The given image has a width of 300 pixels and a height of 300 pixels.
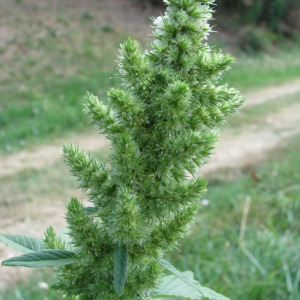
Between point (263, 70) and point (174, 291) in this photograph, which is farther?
point (263, 70)

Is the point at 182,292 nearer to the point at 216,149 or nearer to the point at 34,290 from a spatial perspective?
the point at 216,149

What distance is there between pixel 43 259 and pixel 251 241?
330 cm

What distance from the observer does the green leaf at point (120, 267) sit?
1.33 meters

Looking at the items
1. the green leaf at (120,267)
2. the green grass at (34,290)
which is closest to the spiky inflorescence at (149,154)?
the green leaf at (120,267)

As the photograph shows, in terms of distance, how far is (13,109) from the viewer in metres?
9.74

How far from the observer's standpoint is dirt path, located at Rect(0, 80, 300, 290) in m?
5.79

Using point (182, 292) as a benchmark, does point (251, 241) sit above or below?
above

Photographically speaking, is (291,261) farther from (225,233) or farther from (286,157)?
(286,157)

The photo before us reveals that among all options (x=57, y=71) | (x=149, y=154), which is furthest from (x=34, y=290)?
(x=57, y=71)

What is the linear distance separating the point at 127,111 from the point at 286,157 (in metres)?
6.45

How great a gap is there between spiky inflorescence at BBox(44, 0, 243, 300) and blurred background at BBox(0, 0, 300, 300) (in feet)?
0.38

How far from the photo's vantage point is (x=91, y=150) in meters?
8.43

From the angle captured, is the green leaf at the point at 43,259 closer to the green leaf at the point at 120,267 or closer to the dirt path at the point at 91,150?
the green leaf at the point at 120,267

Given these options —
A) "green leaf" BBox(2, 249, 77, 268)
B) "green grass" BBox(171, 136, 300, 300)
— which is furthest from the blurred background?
"green leaf" BBox(2, 249, 77, 268)
